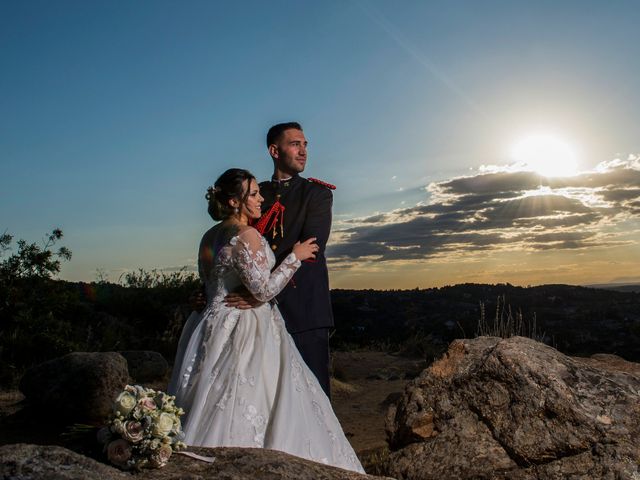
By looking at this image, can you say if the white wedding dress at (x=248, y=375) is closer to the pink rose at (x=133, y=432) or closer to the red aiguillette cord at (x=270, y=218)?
the red aiguillette cord at (x=270, y=218)

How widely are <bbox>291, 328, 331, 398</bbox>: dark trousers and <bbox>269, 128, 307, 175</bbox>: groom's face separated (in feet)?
4.68

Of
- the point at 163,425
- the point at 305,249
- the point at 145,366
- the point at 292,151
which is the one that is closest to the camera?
the point at 163,425

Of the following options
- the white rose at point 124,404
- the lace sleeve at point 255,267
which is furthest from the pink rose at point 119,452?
the lace sleeve at point 255,267

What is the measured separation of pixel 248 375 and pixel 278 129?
7.45 feet

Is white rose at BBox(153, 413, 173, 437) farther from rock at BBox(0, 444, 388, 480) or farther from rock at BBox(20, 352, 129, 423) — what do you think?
rock at BBox(20, 352, 129, 423)

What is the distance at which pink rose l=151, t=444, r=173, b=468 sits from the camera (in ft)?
9.62

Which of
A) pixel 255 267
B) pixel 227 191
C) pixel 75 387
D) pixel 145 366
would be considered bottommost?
pixel 75 387

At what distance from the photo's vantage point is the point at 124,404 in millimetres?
3256

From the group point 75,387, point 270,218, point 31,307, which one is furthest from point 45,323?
point 270,218

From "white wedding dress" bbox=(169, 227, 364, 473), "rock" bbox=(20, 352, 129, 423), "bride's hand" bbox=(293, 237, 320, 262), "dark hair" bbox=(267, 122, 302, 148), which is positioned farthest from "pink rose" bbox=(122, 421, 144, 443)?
"rock" bbox=(20, 352, 129, 423)

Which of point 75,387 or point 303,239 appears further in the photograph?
point 75,387

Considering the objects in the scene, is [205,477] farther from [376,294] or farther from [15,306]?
[376,294]

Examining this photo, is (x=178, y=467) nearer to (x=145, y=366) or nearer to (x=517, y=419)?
(x=517, y=419)

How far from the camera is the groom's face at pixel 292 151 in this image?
6.05m
